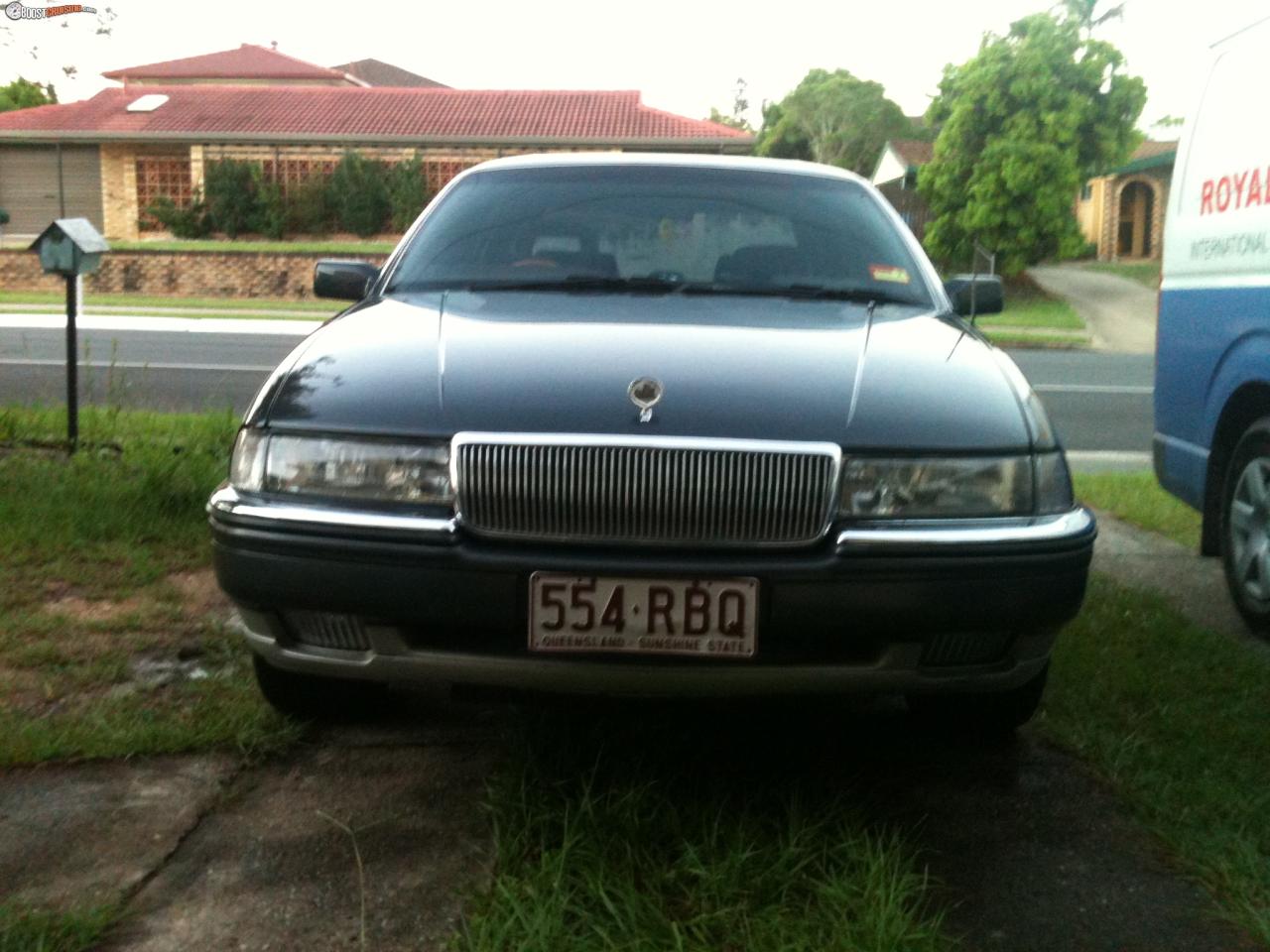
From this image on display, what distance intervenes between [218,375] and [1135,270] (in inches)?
1200

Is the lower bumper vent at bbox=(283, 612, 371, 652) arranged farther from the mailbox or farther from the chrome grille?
the mailbox

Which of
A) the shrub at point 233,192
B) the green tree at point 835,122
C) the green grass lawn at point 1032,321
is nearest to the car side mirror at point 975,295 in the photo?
the green grass lawn at point 1032,321

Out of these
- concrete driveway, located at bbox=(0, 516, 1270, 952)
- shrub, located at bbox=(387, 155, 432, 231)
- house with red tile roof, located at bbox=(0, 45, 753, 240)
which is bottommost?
concrete driveway, located at bbox=(0, 516, 1270, 952)

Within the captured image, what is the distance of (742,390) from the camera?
2.77 m

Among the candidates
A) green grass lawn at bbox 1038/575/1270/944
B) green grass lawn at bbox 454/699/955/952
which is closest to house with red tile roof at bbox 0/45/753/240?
green grass lawn at bbox 1038/575/1270/944

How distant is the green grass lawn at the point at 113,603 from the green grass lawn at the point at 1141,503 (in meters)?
4.07

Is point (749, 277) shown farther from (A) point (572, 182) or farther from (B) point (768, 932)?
(B) point (768, 932)

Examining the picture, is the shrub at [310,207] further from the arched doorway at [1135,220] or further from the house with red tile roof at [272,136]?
the arched doorway at [1135,220]

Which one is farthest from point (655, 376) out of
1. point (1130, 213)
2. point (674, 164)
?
point (1130, 213)

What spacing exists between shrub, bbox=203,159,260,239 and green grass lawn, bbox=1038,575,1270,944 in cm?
3189

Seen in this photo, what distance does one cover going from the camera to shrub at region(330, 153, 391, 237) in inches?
1313

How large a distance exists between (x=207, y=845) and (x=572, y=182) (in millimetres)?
2265

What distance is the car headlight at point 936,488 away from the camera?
2646 millimetres

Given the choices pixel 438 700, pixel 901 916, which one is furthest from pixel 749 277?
pixel 901 916
